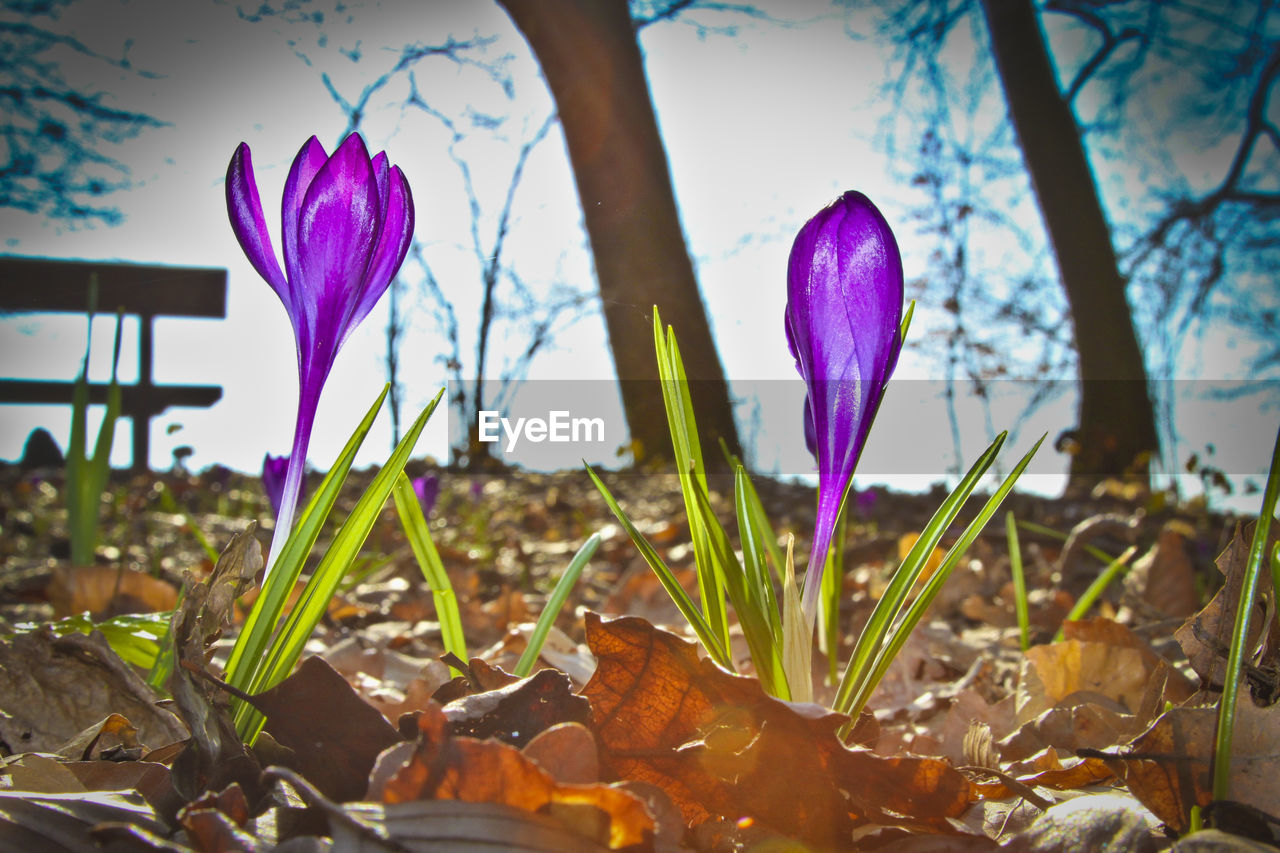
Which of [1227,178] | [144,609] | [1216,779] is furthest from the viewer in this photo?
[1227,178]

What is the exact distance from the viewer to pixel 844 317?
66cm

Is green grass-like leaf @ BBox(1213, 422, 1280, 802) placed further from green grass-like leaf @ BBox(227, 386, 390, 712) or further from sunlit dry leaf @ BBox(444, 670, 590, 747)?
green grass-like leaf @ BBox(227, 386, 390, 712)

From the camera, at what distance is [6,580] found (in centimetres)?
248

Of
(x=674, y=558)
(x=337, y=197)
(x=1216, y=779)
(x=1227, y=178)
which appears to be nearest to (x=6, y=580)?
(x=674, y=558)

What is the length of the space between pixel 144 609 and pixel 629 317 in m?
1.47

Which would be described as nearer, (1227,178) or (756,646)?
(756,646)

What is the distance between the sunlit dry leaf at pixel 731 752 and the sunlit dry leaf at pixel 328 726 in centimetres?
19

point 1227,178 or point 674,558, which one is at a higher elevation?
point 1227,178

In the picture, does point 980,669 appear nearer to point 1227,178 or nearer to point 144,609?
point 144,609

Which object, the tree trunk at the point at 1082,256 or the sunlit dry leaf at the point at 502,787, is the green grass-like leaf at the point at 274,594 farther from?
the tree trunk at the point at 1082,256

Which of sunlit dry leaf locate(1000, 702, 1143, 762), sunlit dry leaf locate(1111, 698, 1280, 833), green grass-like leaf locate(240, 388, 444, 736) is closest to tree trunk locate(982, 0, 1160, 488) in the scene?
sunlit dry leaf locate(1000, 702, 1143, 762)

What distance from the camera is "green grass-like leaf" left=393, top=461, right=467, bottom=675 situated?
945 mm

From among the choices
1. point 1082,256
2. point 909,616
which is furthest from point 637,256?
point 1082,256

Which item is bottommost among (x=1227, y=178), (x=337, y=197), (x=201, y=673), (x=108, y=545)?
(x=108, y=545)
